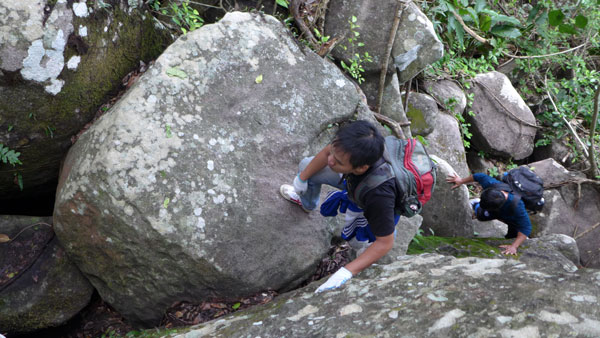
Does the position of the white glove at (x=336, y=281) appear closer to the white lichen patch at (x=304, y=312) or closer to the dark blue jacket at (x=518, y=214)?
the white lichen patch at (x=304, y=312)

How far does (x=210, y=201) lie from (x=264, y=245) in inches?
24.2

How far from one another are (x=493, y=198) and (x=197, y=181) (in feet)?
11.4

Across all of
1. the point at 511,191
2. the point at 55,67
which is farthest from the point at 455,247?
the point at 55,67

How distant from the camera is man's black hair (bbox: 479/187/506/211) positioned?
16.3ft

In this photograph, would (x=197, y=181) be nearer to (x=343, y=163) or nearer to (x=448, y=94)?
(x=343, y=163)

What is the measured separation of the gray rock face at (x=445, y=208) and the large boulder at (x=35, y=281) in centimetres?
440

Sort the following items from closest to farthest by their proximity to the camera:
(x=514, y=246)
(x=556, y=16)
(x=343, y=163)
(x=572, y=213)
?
(x=343, y=163), (x=514, y=246), (x=572, y=213), (x=556, y=16)

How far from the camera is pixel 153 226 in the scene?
3.38 metres

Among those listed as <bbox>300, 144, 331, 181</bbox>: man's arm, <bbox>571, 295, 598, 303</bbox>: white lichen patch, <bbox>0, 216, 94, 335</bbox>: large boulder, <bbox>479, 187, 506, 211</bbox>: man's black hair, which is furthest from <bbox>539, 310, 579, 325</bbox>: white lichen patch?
<bbox>0, 216, 94, 335</bbox>: large boulder

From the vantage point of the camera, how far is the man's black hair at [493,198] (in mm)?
4965

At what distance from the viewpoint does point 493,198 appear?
497 centimetres

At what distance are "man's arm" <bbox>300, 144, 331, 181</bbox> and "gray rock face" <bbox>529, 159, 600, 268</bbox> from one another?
532 cm

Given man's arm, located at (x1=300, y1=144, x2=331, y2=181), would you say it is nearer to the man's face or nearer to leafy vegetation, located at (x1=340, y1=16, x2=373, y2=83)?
the man's face

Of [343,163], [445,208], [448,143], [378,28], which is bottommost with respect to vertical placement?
[445,208]
